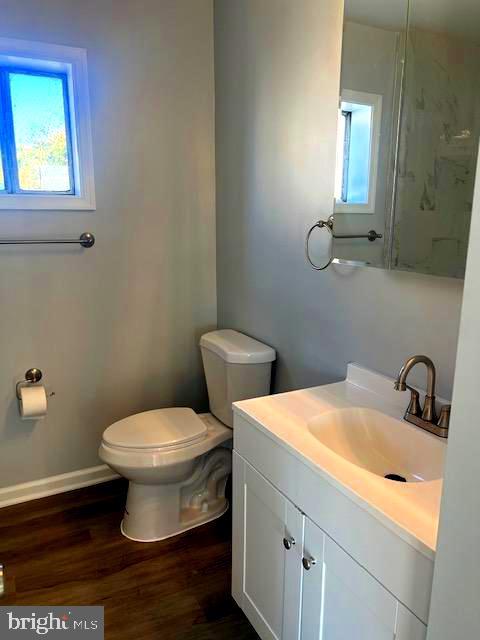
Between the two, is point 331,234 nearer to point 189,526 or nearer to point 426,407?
point 426,407

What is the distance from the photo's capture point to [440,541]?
0.82 m

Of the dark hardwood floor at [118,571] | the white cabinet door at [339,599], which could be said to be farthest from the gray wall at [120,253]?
the white cabinet door at [339,599]

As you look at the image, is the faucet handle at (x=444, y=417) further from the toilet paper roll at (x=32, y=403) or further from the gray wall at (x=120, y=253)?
the toilet paper roll at (x=32, y=403)

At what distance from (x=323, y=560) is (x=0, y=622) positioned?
3.92ft

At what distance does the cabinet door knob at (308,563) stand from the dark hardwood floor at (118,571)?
63 cm

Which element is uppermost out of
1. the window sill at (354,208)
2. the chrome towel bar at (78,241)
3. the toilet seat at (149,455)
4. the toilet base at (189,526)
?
the window sill at (354,208)

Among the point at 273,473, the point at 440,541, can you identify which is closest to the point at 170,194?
the point at 273,473

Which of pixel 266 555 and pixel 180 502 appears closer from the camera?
pixel 266 555

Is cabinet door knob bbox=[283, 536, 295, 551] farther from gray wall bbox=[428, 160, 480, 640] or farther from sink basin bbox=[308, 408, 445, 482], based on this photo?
gray wall bbox=[428, 160, 480, 640]

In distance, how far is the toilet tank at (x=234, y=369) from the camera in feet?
7.06

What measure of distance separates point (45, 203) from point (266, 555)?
5.69ft

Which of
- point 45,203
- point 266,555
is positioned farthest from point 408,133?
point 45,203

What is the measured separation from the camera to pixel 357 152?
1.63m

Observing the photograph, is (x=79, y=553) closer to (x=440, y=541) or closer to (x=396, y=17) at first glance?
(x=440, y=541)
